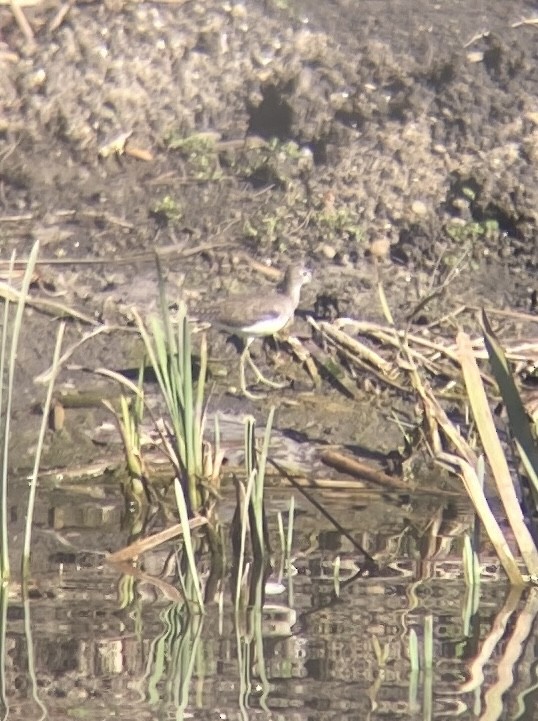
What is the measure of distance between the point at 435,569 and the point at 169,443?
1.08 metres

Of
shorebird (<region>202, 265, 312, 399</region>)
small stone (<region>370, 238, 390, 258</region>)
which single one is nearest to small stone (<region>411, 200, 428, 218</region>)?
small stone (<region>370, 238, 390, 258</region>)

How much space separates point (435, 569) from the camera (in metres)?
4.58

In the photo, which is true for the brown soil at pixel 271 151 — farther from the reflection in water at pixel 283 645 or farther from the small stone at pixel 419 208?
the reflection in water at pixel 283 645

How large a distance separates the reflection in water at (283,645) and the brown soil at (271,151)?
84.3 inches

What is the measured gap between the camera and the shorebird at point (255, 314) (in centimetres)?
633

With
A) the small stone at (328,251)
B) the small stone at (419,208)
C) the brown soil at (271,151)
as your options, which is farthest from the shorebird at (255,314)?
the small stone at (419,208)

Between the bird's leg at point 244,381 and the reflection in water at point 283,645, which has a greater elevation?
the bird's leg at point 244,381

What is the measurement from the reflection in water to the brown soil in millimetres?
2141

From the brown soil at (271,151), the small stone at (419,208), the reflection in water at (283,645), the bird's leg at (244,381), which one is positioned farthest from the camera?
the small stone at (419,208)

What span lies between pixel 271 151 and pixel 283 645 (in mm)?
4479

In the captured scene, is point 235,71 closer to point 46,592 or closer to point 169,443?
Result: point 169,443

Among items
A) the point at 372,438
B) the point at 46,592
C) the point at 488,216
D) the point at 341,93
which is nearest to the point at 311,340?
the point at 372,438

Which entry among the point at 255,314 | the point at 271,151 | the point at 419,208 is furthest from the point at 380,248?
the point at 255,314

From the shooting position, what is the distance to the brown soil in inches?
282
